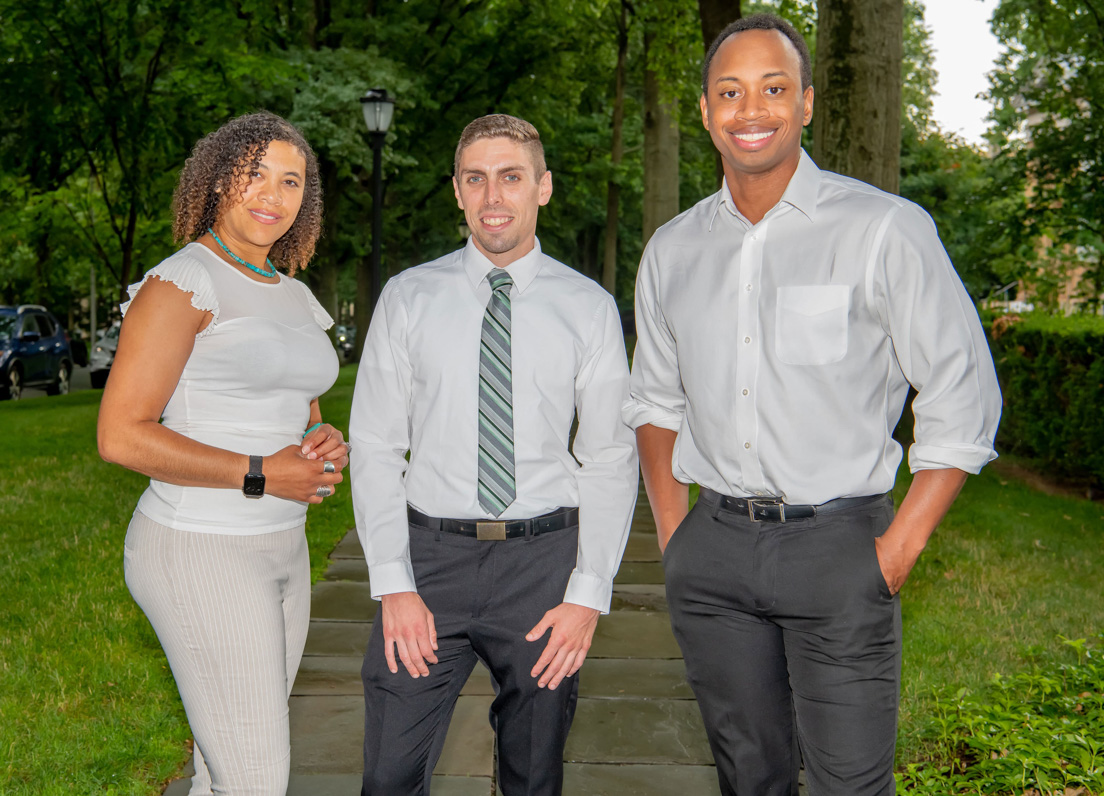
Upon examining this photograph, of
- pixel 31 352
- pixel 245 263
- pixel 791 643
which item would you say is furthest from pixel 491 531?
pixel 31 352

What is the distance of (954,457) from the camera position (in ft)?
8.38

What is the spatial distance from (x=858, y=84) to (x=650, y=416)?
7.20 m

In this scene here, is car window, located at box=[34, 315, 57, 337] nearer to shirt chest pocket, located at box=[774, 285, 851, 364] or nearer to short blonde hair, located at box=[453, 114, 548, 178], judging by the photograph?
short blonde hair, located at box=[453, 114, 548, 178]

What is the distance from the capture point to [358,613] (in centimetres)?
629

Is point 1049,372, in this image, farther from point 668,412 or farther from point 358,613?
point 668,412

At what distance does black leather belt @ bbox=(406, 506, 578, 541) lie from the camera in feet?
9.30

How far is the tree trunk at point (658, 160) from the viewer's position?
19703 mm

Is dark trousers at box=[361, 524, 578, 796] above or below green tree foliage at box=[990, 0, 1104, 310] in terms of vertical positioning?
below

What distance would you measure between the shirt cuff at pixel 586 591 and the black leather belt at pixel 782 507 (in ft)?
1.32

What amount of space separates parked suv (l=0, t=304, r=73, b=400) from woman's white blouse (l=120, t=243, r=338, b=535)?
69.8ft

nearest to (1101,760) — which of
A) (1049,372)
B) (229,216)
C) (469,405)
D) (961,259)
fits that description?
(469,405)

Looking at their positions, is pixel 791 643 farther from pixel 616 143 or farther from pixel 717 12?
pixel 616 143

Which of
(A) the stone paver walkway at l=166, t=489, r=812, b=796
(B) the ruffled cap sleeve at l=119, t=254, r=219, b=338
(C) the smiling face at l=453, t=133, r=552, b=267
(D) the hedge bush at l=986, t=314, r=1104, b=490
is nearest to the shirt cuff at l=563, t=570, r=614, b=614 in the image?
(C) the smiling face at l=453, t=133, r=552, b=267

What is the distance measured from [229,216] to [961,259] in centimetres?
2315
